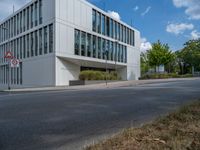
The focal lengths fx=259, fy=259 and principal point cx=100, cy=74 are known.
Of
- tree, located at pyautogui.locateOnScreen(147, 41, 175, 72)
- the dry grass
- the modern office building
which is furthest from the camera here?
tree, located at pyautogui.locateOnScreen(147, 41, 175, 72)

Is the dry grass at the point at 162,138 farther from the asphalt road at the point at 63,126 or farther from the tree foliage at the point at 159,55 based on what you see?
the tree foliage at the point at 159,55

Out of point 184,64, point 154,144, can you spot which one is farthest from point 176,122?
point 184,64

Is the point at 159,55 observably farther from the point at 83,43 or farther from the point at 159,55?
the point at 83,43

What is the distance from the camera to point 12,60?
26.8 metres

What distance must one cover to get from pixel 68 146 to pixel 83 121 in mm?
2368

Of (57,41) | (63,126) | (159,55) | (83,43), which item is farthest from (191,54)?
(63,126)

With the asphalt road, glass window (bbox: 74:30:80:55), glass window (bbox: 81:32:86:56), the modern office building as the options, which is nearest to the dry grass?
the asphalt road

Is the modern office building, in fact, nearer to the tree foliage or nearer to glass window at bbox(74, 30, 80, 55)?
glass window at bbox(74, 30, 80, 55)

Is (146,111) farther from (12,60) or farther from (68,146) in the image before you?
(12,60)

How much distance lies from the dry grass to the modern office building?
1160 inches

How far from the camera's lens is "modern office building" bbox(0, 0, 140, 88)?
115 feet

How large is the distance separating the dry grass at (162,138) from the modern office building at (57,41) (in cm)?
2947

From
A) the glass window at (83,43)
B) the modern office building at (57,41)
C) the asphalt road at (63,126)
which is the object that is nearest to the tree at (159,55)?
the modern office building at (57,41)

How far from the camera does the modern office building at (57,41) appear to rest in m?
35.1
